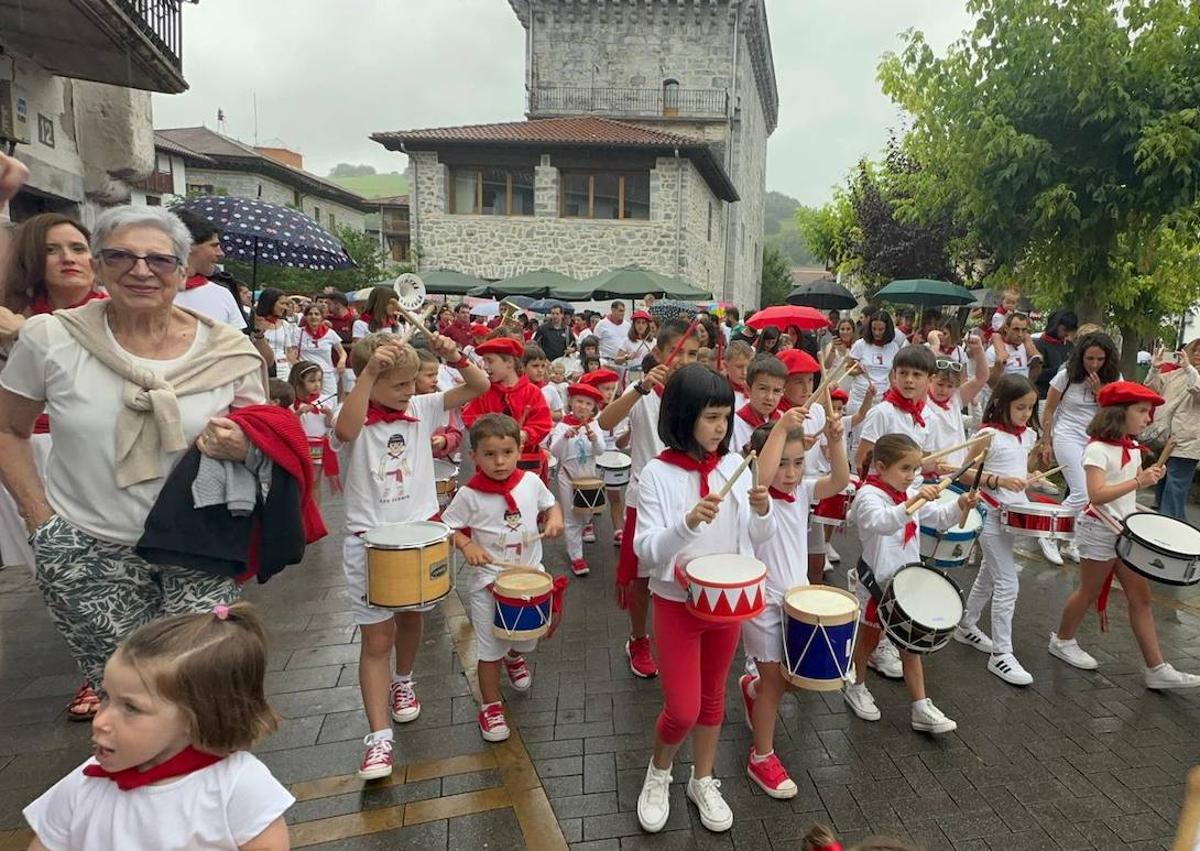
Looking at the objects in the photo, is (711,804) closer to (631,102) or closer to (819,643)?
(819,643)

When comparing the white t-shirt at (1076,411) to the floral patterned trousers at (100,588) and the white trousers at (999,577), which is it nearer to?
the white trousers at (999,577)

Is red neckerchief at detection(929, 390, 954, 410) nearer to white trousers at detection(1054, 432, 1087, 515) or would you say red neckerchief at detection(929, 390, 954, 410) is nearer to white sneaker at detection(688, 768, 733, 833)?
white trousers at detection(1054, 432, 1087, 515)

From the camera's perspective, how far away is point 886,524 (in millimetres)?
3484

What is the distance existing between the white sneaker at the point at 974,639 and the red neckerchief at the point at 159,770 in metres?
4.40

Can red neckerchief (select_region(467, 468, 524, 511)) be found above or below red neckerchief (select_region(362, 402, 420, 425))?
below

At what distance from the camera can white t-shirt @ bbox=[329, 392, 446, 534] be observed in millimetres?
3418

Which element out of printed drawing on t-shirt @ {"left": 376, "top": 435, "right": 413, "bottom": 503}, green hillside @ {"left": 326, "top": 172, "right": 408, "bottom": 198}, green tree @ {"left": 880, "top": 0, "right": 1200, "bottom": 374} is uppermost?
green hillside @ {"left": 326, "top": 172, "right": 408, "bottom": 198}

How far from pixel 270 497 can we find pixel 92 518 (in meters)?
0.54

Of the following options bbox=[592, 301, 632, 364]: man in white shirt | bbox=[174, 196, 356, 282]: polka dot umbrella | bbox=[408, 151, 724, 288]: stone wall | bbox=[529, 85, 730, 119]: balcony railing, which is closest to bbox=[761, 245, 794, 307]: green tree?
bbox=[529, 85, 730, 119]: balcony railing

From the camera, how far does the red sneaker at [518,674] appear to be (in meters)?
4.07

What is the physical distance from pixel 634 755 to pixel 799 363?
8.55ft

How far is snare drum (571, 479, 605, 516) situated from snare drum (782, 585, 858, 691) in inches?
106

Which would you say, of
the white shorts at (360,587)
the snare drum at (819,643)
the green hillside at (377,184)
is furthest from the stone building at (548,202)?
the green hillside at (377,184)

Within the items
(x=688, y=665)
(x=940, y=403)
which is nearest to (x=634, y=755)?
(x=688, y=665)
